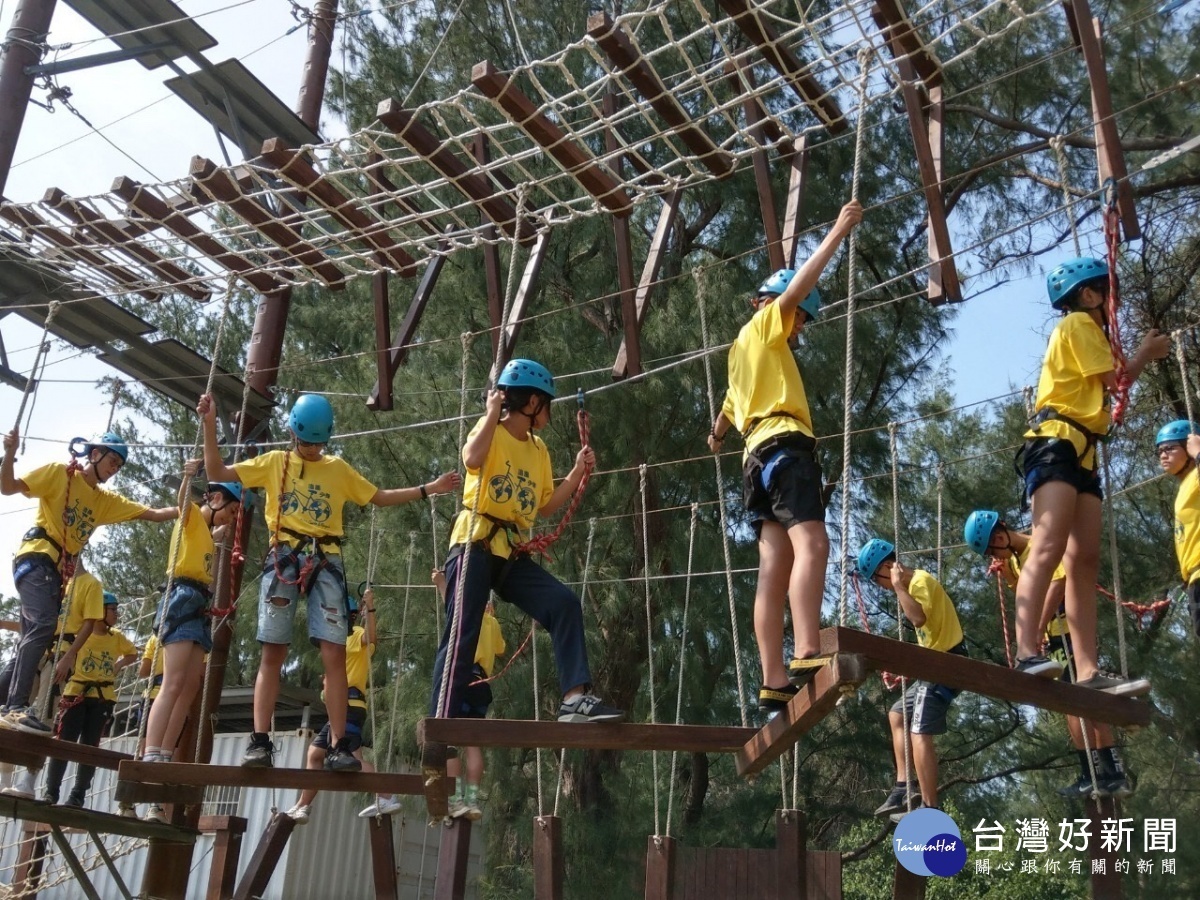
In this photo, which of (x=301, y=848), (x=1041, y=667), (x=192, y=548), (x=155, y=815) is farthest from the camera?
(x=301, y=848)

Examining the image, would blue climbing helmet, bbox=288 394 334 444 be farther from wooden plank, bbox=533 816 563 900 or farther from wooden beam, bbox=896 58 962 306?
wooden beam, bbox=896 58 962 306

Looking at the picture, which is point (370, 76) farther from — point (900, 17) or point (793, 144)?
point (900, 17)

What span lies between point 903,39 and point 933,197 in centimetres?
60

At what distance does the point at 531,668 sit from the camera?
27.7 ft

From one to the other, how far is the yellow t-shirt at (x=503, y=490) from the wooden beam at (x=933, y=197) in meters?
1.83

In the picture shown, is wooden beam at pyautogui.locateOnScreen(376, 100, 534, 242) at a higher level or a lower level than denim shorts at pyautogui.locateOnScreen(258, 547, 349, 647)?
higher

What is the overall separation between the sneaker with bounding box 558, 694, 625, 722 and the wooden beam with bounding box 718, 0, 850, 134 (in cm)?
254

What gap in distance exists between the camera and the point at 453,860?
593cm

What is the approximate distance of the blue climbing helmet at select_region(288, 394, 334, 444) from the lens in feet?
15.5

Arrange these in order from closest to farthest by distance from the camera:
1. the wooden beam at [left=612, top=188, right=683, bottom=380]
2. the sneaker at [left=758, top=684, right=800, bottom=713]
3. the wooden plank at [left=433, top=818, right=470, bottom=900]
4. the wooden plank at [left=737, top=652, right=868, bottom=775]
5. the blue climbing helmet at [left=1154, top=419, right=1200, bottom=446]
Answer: the wooden plank at [left=737, top=652, right=868, bottom=775], the sneaker at [left=758, top=684, right=800, bottom=713], the blue climbing helmet at [left=1154, top=419, right=1200, bottom=446], the wooden beam at [left=612, top=188, right=683, bottom=380], the wooden plank at [left=433, top=818, right=470, bottom=900]

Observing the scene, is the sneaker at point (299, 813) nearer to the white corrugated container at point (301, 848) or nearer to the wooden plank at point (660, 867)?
the wooden plank at point (660, 867)

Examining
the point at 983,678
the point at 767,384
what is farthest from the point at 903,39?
the point at 983,678

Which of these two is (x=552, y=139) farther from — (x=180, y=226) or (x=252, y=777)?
(x=252, y=777)

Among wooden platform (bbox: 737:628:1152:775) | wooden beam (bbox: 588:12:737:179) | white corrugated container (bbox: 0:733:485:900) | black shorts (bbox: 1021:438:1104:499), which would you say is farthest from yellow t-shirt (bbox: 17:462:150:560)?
white corrugated container (bbox: 0:733:485:900)
